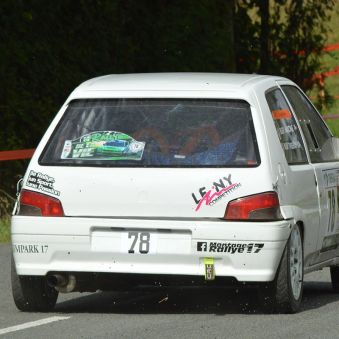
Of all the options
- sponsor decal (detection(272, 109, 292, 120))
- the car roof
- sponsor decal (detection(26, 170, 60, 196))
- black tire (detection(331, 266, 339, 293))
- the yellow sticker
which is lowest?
black tire (detection(331, 266, 339, 293))

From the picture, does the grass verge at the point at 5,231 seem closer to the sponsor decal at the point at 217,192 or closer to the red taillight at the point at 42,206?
the red taillight at the point at 42,206

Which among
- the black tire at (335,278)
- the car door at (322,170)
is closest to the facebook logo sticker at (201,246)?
the car door at (322,170)

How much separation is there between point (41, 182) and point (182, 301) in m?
1.68

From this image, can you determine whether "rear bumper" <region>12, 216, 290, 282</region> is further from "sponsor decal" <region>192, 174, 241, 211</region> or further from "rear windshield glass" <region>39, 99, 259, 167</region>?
"rear windshield glass" <region>39, 99, 259, 167</region>

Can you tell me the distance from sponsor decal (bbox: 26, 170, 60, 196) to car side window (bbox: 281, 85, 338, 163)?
209 centimetres

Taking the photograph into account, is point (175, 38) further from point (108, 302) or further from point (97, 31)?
point (108, 302)

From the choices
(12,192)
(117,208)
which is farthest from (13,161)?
Result: (117,208)

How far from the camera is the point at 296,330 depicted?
21.7 feet

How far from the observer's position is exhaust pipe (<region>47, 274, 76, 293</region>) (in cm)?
723

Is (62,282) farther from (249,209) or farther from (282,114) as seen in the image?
(282,114)

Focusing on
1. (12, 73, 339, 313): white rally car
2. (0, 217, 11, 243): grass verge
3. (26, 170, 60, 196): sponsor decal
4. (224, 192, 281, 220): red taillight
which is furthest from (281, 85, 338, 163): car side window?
(0, 217, 11, 243): grass verge

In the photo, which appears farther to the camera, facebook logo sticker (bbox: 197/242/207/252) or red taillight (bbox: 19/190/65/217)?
red taillight (bbox: 19/190/65/217)

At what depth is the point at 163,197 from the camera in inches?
274

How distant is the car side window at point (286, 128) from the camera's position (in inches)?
297
